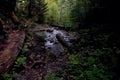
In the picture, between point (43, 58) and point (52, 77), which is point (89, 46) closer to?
point (43, 58)

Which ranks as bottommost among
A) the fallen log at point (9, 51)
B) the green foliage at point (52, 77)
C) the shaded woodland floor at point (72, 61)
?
the green foliage at point (52, 77)

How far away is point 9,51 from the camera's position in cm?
893

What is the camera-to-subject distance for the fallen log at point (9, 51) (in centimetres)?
758

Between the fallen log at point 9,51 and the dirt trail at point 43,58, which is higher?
the fallen log at point 9,51

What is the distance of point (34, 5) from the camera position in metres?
22.6

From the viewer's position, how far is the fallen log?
7581mm

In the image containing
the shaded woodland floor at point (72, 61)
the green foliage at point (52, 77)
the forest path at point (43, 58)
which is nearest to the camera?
the green foliage at point (52, 77)

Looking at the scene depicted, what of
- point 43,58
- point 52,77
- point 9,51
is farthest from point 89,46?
point 9,51

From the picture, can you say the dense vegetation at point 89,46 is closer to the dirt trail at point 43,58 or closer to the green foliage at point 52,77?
the green foliage at point 52,77

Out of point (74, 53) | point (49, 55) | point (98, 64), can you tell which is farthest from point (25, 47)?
point (98, 64)

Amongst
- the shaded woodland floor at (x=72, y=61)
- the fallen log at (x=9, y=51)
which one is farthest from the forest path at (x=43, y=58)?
the fallen log at (x=9, y=51)

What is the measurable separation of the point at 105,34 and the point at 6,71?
6622mm

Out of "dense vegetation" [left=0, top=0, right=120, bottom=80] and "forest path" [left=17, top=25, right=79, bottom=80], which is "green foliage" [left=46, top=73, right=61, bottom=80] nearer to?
"dense vegetation" [left=0, top=0, right=120, bottom=80]

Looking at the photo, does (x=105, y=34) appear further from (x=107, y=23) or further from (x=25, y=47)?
(x=25, y=47)
